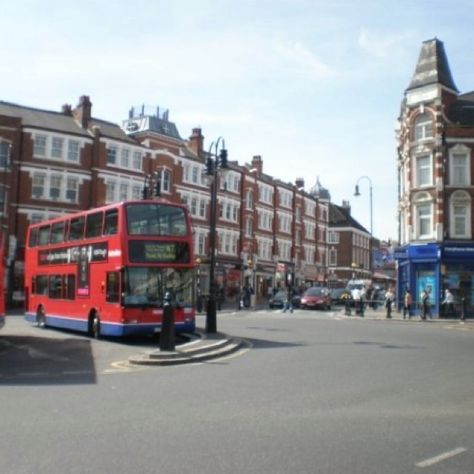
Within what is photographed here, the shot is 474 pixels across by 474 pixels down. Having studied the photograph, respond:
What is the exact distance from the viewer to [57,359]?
1444 cm

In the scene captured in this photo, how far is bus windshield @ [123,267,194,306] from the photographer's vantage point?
17.7 m

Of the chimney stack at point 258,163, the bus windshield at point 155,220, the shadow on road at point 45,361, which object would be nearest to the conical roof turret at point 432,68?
the bus windshield at point 155,220

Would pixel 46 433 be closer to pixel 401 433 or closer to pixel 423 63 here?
pixel 401 433

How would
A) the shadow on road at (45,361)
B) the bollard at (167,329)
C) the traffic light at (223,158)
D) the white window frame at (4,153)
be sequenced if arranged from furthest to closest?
the white window frame at (4,153), the traffic light at (223,158), the bollard at (167,329), the shadow on road at (45,361)

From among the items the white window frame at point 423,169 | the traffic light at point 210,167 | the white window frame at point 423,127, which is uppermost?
the white window frame at point 423,127

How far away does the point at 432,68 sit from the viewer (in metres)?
38.8

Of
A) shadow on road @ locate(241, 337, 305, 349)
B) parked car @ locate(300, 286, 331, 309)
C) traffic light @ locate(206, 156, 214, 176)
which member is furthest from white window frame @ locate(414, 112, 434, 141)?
shadow on road @ locate(241, 337, 305, 349)

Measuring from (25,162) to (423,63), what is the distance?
1113 inches

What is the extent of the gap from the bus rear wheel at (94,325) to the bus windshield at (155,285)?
1.95 m

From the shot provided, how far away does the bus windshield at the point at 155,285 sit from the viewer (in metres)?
17.7

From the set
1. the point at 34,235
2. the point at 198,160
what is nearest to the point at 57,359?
the point at 34,235

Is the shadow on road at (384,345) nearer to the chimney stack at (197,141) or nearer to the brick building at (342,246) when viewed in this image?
the chimney stack at (197,141)

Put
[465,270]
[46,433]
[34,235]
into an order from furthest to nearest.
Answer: [465,270]
[34,235]
[46,433]

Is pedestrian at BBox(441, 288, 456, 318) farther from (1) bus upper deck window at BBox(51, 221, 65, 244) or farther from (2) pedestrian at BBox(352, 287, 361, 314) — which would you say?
(1) bus upper deck window at BBox(51, 221, 65, 244)
